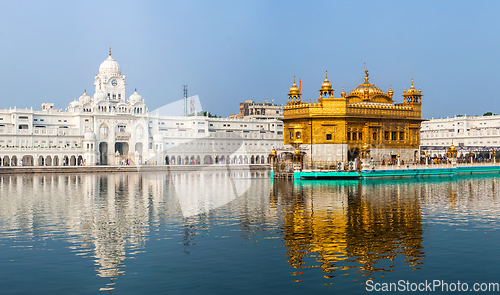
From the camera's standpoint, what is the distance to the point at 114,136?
100 metres

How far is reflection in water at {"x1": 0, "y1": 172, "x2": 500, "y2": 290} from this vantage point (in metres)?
15.9

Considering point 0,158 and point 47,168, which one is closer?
point 47,168

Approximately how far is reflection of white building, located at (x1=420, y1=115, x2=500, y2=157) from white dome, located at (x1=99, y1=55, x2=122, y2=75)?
216 ft

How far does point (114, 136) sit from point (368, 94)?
169ft

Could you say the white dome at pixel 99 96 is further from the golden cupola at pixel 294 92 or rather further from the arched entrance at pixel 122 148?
the golden cupola at pixel 294 92

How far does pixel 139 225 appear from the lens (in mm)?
21891

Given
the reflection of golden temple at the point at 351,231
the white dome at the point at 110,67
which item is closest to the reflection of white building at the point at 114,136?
the white dome at the point at 110,67

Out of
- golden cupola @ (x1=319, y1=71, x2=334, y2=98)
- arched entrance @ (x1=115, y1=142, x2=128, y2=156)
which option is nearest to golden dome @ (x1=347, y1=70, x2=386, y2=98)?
golden cupola @ (x1=319, y1=71, x2=334, y2=98)

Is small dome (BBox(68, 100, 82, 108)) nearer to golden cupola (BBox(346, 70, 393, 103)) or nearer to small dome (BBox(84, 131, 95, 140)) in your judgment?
small dome (BBox(84, 131, 95, 140))

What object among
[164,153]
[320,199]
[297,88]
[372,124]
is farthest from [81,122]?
[320,199]

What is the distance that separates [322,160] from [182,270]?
4494 centimetres

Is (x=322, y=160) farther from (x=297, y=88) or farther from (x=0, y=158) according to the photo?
(x=0, y=158)

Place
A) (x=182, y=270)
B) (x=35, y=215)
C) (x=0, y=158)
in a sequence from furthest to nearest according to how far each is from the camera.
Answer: (x=0, y=158), (x=35, y=215), (x=182, y=270)

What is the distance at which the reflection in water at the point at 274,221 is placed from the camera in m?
15.9
